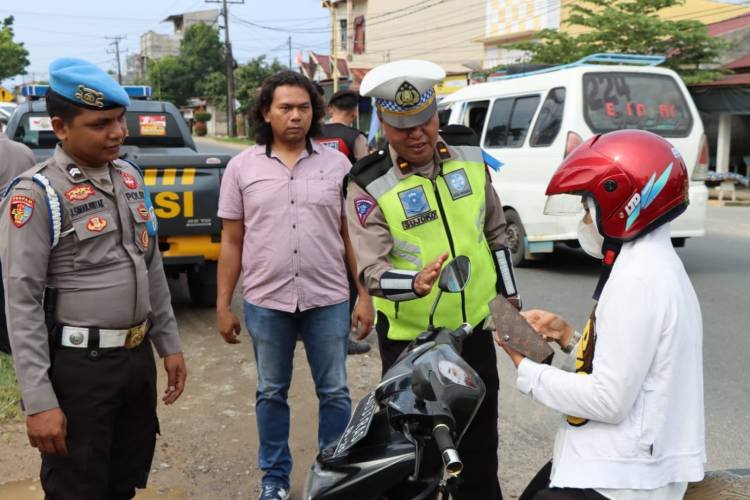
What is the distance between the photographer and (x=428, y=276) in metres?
2.23

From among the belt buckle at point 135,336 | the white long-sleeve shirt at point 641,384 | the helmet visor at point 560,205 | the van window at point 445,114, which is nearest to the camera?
the white long-sleeve shirt at point 641,384

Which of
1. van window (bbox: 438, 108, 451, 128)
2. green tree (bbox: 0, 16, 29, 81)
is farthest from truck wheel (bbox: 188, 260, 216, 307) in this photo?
green tree (bbox: 0, 16, 29, 81)

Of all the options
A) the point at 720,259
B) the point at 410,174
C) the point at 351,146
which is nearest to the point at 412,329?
the point at 410,174

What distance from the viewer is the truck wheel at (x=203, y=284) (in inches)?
263

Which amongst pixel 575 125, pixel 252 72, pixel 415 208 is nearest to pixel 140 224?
pixel 415 208

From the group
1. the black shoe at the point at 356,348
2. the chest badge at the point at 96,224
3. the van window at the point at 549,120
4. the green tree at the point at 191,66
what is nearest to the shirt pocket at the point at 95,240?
the chest badge at the point at 96,224

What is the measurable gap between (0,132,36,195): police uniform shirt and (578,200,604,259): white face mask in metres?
3.87

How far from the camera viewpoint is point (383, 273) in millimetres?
2473

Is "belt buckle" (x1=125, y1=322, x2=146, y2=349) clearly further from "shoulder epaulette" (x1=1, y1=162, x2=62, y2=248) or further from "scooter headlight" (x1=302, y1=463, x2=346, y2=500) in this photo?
"scooter headlight" (x1=302, y1=463, x2=346, y2=500)

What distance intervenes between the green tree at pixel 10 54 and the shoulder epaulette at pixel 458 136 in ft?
138

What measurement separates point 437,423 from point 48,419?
131cm

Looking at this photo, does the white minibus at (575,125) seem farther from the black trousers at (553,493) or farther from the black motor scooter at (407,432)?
the black motor scooter at (407,432)

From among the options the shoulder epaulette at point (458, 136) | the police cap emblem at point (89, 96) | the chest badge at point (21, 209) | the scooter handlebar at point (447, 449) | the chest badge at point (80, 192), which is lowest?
the scooter handlebar at point (447, 449)

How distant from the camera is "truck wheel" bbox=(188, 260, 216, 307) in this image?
22.0 ft
